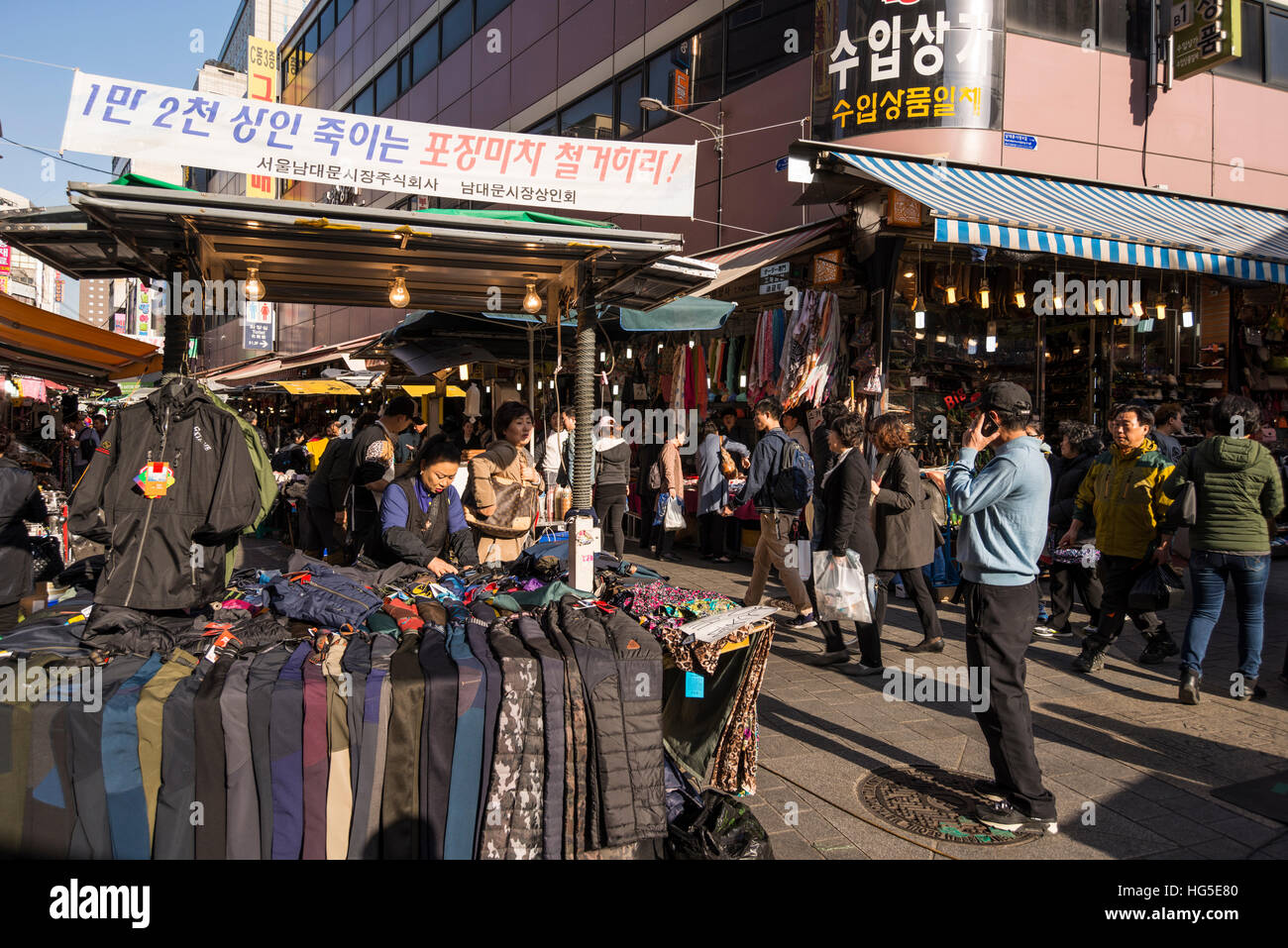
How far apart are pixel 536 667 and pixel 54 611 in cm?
261

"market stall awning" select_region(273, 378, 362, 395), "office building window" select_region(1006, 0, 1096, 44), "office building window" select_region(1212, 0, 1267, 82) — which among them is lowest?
"market stall awning" select_region(273, 378, 362, 395)

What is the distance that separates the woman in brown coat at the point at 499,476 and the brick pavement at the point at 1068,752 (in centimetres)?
230

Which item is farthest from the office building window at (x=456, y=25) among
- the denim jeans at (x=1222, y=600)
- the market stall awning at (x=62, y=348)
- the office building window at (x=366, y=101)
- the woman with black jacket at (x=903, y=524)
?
the denim jeans at (x=1222, y=600)

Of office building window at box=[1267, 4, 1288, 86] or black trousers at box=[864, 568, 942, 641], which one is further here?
office building window at box=[1267, 4, 1288, 86]

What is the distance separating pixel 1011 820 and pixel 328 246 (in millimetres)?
4755

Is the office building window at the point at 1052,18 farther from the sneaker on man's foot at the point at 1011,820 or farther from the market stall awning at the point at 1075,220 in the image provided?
the sneaker on man's foot at the point at 1011,820

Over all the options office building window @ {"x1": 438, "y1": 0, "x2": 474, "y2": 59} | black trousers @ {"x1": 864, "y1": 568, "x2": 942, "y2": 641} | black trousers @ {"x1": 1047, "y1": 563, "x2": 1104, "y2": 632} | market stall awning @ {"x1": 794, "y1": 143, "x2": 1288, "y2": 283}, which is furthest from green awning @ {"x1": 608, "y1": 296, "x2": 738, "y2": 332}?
office building window @ {"x1": 438, "y1": 0, "x2": 474, "y2": 59}

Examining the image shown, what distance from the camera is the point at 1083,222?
28.3ft

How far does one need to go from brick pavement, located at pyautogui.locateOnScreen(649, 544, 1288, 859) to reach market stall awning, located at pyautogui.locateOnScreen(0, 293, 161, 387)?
9187 millimetres

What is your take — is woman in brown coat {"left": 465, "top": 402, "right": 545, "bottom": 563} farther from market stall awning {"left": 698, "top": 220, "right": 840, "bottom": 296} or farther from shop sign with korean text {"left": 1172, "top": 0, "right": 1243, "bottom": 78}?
shop sign with korean text {"left": 1172, "top": 0, "right": 1243, "bottom": 78}

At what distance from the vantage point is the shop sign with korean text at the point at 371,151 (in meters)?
3.99

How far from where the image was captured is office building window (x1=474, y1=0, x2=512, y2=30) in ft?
61.3

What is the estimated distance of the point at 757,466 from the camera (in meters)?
7.75
